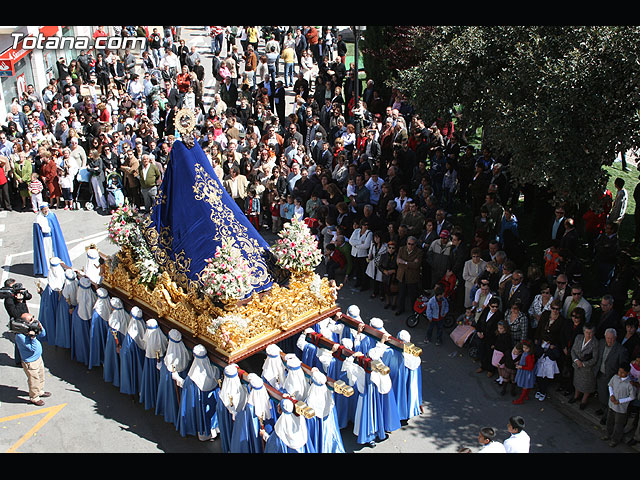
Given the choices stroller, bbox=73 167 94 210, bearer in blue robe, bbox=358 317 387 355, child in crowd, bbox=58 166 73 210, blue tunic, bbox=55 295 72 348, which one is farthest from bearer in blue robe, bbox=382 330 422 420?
child in crowd, bbox=58 166 73 210

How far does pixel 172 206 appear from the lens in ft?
34.8

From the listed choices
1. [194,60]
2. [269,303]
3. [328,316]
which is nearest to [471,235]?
[328,316]

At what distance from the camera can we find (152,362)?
10297 mm

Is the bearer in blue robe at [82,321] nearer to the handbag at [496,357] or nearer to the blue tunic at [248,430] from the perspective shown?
the blue tunic at [248,430]

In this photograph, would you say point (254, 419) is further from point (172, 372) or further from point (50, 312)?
point (50, 312)

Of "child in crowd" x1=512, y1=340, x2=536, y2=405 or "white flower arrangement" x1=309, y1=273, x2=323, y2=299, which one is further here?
"white flower arrangement" x1=309, y1=273, x2=323, y2=299

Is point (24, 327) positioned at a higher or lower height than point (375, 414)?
higher

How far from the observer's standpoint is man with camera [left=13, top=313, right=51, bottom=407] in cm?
1027

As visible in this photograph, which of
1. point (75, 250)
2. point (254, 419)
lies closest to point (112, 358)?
point (254, 419)

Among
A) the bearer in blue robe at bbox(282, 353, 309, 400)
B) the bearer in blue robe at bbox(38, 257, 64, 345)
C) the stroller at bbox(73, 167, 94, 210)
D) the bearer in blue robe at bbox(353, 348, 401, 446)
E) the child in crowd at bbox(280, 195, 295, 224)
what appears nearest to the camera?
the bearer in blue robe at bbox(282, 353, 309, 400)

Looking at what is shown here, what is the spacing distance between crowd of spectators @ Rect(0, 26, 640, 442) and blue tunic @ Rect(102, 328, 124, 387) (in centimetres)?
505

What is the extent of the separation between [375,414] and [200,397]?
246 cm

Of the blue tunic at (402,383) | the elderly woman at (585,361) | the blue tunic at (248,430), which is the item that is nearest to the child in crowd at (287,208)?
the blue tunic at (402,383)

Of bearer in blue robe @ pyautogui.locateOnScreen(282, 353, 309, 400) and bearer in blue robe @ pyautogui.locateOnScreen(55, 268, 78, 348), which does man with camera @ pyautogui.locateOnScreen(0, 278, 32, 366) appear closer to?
bearer in blue robe @ pyautogui.locateOnScreen(55, 268, 78, 348)
